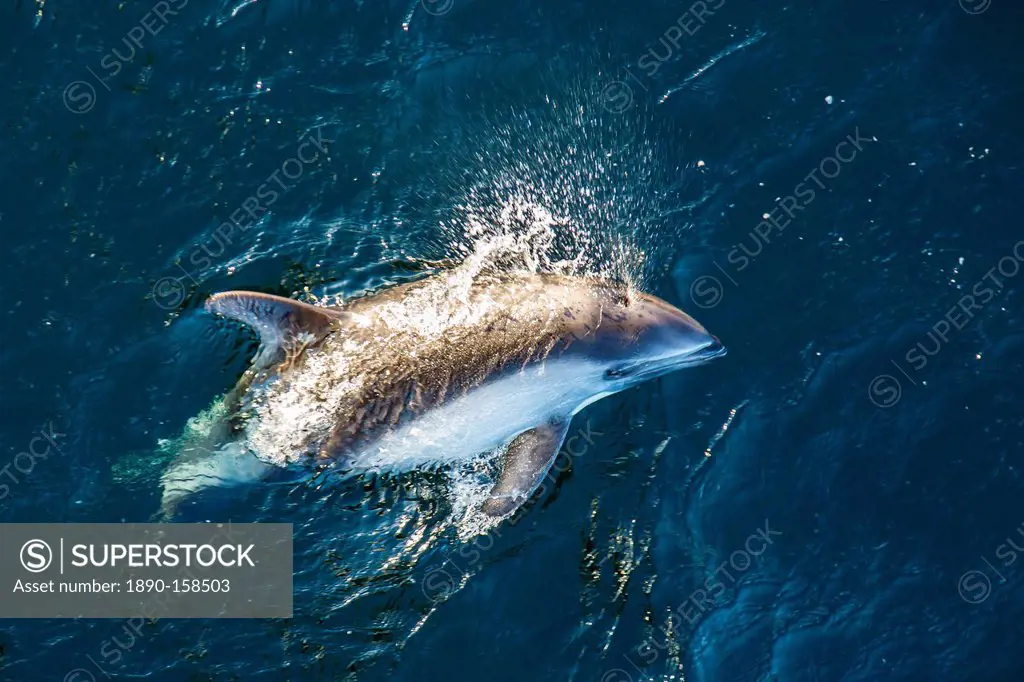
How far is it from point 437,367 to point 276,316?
1672 millimetres

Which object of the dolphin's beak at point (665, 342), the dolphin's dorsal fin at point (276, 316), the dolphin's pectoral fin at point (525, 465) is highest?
the dolphin's dorsal fin at point (276, 316)

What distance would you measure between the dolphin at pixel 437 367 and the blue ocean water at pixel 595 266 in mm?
541

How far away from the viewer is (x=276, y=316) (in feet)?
31.7

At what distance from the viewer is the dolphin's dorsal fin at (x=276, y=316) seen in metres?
9.50

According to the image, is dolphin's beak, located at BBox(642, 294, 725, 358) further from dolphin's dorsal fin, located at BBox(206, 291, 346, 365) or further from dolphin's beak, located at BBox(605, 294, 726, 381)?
dolphin's dorsal fin, located at BBox(206, 291, 346, 365)

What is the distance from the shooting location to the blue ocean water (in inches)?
414

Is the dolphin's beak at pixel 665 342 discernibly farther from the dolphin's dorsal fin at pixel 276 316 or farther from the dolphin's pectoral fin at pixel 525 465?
the dolphin's dorsal fin at pixel 276 316

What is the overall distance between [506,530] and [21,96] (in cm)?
723

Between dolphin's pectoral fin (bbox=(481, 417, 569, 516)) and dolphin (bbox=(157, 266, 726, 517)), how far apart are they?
14 millimetres

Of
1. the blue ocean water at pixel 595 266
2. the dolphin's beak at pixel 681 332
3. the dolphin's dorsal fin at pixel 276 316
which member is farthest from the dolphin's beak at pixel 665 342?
the dolphin's dorsal fin at pixel 276 316

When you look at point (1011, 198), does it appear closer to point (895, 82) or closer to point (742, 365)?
point (895, 82)

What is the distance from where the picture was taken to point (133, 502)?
10.5 metres

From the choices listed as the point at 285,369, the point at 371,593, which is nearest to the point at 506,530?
the point at 371,593

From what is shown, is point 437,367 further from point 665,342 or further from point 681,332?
point 681,332
